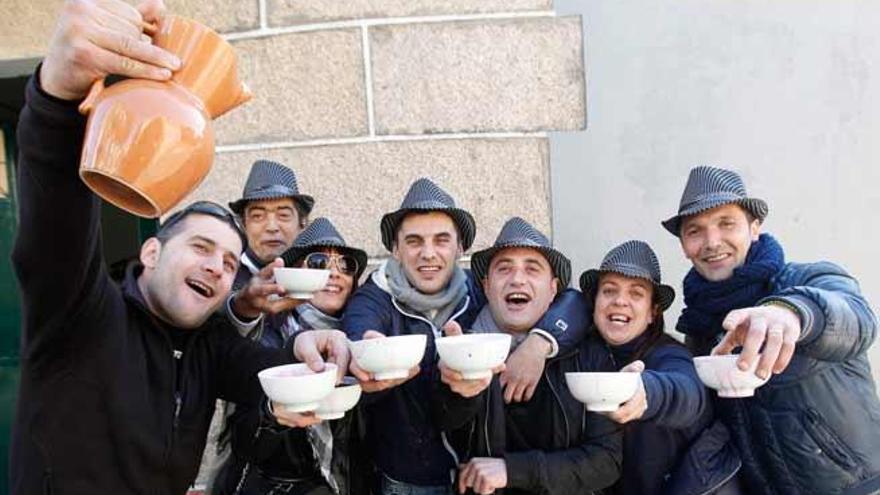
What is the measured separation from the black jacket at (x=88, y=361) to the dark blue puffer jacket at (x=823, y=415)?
4.88ft

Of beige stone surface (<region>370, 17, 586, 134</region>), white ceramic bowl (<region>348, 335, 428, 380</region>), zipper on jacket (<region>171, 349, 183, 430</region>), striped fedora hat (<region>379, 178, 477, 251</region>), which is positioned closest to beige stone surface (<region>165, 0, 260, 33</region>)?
beige stone surface (<region>370, 17, 586, 134</region>)

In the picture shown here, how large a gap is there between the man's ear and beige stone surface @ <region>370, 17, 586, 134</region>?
1.67 meters

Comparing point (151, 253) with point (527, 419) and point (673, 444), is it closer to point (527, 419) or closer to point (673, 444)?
point (527, 419)

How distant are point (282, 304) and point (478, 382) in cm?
75

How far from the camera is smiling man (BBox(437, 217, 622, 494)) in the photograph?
221 centimetres

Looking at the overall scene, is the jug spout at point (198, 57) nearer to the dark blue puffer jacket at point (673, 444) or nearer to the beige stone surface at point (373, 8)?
the dark blue puffer jacket at point (673, 444)

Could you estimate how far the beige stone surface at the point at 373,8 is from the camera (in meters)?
3.44

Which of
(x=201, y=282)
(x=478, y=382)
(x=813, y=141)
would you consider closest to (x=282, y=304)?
(x=201, y=282)

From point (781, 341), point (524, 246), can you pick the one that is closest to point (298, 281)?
point (524, 246)

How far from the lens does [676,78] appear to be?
371 centimetres

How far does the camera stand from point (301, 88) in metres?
3.54

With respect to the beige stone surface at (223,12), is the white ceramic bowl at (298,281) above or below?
below

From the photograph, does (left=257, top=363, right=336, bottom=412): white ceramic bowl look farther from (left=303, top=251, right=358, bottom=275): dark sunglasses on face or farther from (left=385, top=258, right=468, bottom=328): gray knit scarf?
(left=303, top=251, right=358, bottom=275): dark sunglasses on face

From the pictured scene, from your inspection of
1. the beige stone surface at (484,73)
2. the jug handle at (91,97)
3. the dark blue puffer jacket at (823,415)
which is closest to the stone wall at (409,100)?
the beige stone surface at (484,73)
